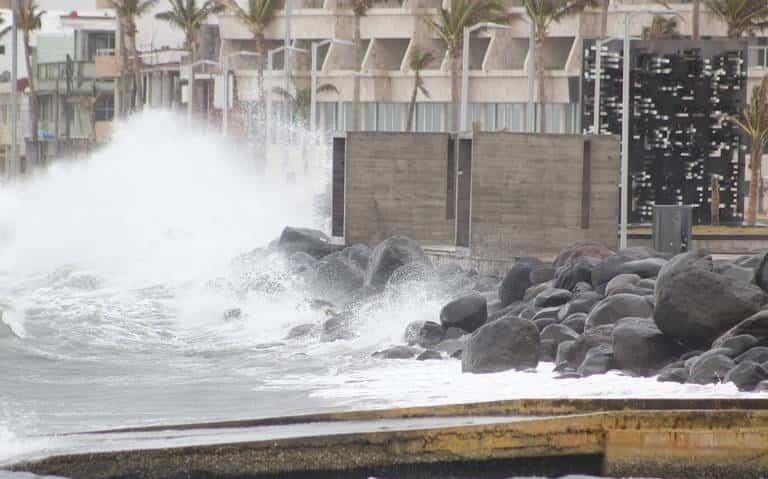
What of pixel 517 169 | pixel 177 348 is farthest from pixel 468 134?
pixel 177 348

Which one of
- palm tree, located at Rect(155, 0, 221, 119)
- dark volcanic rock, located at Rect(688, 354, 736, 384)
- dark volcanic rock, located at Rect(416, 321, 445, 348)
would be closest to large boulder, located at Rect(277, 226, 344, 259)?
dark volcanic rock, located at Rect(416, 321, 445, 348)

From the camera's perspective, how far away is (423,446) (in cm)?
1129

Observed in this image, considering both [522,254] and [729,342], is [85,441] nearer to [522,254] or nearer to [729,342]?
[729,342]

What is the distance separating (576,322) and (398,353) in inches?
77.7

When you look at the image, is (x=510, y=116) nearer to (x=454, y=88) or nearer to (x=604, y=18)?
(x=454, y=88)

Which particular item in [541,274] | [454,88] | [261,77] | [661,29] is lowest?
[541,274]

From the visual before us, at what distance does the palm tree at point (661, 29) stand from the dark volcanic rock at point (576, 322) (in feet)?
155

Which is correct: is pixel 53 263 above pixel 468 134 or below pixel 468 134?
below

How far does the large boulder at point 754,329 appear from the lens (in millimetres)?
15062

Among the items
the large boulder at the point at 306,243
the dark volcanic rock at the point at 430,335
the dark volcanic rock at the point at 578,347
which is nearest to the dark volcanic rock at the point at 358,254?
the large boulder at the point at 306,243

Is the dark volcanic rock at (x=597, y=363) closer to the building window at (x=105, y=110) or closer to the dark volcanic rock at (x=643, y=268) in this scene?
the dark volcanic rock at (x=643, y=268)

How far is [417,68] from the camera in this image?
242ft

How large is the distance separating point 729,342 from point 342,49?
63834mm

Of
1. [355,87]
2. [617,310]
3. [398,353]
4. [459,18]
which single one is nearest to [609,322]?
[617,310]
